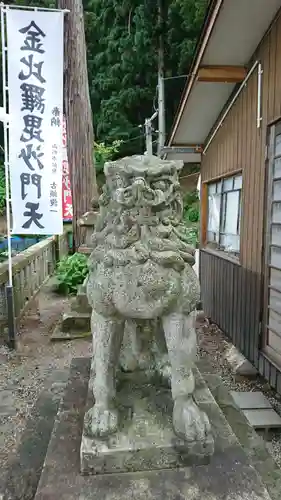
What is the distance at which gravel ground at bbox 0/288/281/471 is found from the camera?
10.7ft

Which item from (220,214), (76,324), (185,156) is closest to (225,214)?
(220,214)

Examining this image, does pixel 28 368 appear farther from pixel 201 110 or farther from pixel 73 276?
pixel 201 110

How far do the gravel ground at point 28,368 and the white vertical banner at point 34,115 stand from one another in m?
1.54

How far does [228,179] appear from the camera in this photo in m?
5.40

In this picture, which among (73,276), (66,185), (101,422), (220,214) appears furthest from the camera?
(66,185)

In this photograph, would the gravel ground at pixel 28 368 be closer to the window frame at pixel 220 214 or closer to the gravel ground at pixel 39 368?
the gravel ground at pixel 39 368

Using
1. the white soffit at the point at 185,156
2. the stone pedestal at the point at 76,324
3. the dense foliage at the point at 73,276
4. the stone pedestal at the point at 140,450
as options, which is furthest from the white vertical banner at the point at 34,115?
the stone pedestal at the point at 140,450

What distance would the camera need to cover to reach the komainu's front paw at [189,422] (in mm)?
1580

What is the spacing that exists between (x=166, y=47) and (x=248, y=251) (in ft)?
46.2

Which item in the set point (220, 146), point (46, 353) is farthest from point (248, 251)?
point (46, 353)

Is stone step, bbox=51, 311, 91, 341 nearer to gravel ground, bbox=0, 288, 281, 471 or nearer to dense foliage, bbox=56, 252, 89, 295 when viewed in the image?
gravel ground, bbox=0, 288, 281, 471

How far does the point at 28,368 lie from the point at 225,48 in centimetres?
415

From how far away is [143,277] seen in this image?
1.57 m

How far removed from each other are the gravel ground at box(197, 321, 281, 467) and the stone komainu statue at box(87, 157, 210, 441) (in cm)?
170
